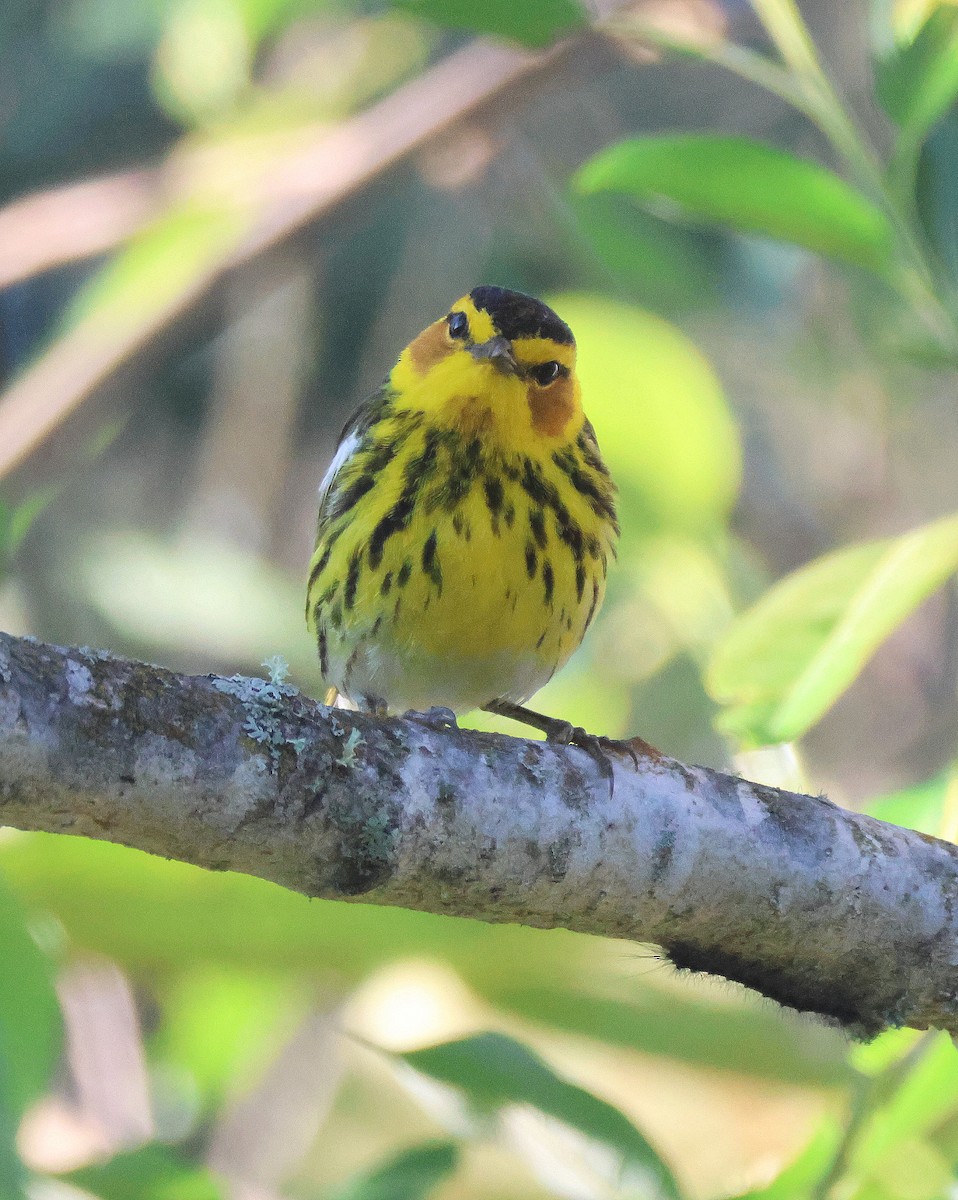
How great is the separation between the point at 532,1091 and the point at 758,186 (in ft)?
4.99

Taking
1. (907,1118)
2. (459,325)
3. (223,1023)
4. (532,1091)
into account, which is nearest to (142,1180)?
(532,1091)

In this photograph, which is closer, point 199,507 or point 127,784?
point 127,784

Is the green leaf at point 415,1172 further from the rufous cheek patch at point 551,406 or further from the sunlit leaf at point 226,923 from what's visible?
the rufous cheek patch at point 551,406

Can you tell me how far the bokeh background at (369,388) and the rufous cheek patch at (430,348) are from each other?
0.30 meters

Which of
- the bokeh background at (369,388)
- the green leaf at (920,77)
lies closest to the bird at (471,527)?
the bokeh background at (369,388)

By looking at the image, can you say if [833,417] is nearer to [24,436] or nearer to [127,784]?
[24,436]

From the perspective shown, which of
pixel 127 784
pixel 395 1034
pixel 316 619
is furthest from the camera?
pixel 395 1034

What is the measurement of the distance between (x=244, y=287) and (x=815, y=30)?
3.52 m

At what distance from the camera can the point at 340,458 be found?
3.46 meters

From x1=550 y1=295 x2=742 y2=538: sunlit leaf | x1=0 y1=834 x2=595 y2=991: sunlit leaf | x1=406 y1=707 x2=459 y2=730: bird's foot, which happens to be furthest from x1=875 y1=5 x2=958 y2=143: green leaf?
x1=0 y1=834 x2=595 y2=991: sunlit leaf

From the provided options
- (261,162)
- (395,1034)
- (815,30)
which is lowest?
(395,1034)

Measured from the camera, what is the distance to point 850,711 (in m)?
6.10

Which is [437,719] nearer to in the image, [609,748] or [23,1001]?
[609,748]

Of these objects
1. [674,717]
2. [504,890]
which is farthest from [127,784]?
[674,717]
